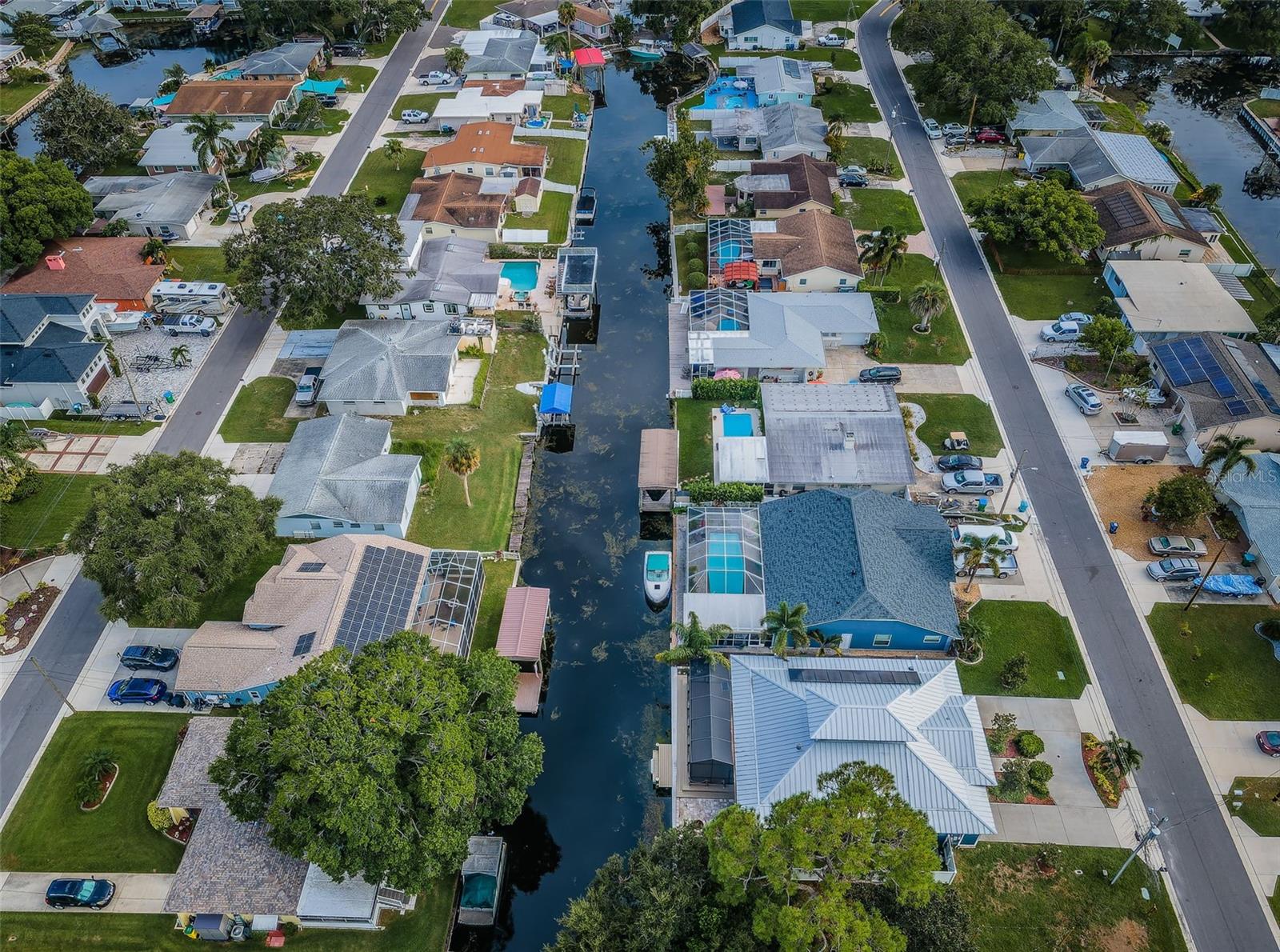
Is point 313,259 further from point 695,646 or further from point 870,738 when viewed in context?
point 870,738

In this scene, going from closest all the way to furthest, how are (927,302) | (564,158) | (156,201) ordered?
(927,302), (156,201), (564,158)

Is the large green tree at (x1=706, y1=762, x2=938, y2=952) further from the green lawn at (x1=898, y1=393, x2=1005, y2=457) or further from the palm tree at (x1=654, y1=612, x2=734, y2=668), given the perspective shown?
the green lawn at (x1=898, y1=393, x2=1005, y2=457)

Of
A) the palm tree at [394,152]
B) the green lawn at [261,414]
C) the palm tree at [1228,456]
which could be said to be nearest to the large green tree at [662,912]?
the green lawn at [261,414]

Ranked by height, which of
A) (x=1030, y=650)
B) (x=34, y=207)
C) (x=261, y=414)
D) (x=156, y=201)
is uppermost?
(x=34, y=207)

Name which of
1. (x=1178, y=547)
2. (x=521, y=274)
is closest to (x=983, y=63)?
(x=521, y=274)

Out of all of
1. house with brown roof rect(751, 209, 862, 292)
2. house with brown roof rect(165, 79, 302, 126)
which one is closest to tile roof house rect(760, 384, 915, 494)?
house with brown roof rect(751, 209, 862, 292)

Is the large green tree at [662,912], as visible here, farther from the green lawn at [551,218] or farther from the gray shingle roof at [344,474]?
the green lawn at [551,218]

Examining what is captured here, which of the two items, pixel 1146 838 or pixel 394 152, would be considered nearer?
pixel 1146 838
